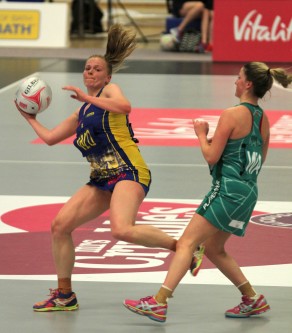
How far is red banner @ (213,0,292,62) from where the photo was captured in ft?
63.4

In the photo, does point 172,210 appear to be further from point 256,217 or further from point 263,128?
point 263,128

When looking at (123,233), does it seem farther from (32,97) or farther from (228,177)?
(32,97)

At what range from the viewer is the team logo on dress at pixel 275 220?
28.0 feet

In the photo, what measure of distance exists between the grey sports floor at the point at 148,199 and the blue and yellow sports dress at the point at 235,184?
589mm

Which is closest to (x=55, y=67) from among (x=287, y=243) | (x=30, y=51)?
(x=30, y=51)

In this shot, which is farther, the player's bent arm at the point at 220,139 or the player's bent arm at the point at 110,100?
the player's bent arm at the point at 110,100

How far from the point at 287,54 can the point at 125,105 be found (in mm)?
13612

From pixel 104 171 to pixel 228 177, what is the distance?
0.77 metres

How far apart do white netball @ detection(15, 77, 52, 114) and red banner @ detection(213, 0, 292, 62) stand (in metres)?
13.1

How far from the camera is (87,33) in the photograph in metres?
25.4

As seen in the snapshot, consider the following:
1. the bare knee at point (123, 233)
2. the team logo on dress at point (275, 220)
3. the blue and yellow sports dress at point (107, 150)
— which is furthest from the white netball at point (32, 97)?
the team logo on dress at point (275, 220)

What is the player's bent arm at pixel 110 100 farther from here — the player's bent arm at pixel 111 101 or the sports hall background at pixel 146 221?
the sports hall background at pixel 146 221

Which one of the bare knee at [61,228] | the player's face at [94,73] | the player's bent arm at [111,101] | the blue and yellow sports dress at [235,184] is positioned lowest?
the bare knee at [61,228]

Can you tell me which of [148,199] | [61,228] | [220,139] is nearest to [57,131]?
[61,228]
